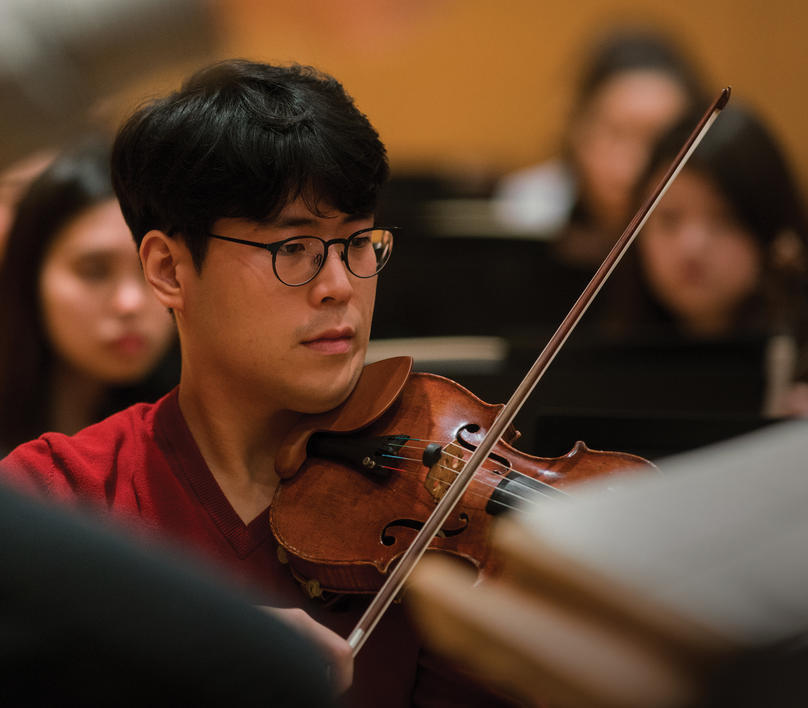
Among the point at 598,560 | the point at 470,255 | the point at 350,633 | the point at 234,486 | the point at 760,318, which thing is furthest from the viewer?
the point at 470,255

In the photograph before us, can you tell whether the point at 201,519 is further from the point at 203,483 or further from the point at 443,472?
the point at 443,472

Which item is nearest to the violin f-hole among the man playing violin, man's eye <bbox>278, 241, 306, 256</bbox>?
the man playing violin

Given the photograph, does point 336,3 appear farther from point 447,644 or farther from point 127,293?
point 447,644

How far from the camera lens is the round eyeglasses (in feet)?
2.89

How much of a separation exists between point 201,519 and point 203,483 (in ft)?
0.12

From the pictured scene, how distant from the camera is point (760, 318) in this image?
1.93 metres

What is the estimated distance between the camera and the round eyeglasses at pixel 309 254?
879 millimetres

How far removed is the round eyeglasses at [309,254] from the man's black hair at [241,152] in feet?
0.08

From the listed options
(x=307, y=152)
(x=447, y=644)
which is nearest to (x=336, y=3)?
(x=307, y=152)

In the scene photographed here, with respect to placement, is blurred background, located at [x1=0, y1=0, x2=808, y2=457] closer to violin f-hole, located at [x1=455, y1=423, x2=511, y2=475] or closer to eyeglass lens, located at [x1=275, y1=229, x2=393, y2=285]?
violin f-hole, located at [x1=455, y1=423, x2=511, y2=475]

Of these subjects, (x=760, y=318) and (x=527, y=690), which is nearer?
(x=527, y=690)

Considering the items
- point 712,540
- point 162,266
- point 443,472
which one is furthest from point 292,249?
point 712,540

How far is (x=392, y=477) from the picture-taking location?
92cm

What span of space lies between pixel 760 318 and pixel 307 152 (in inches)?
51.5
